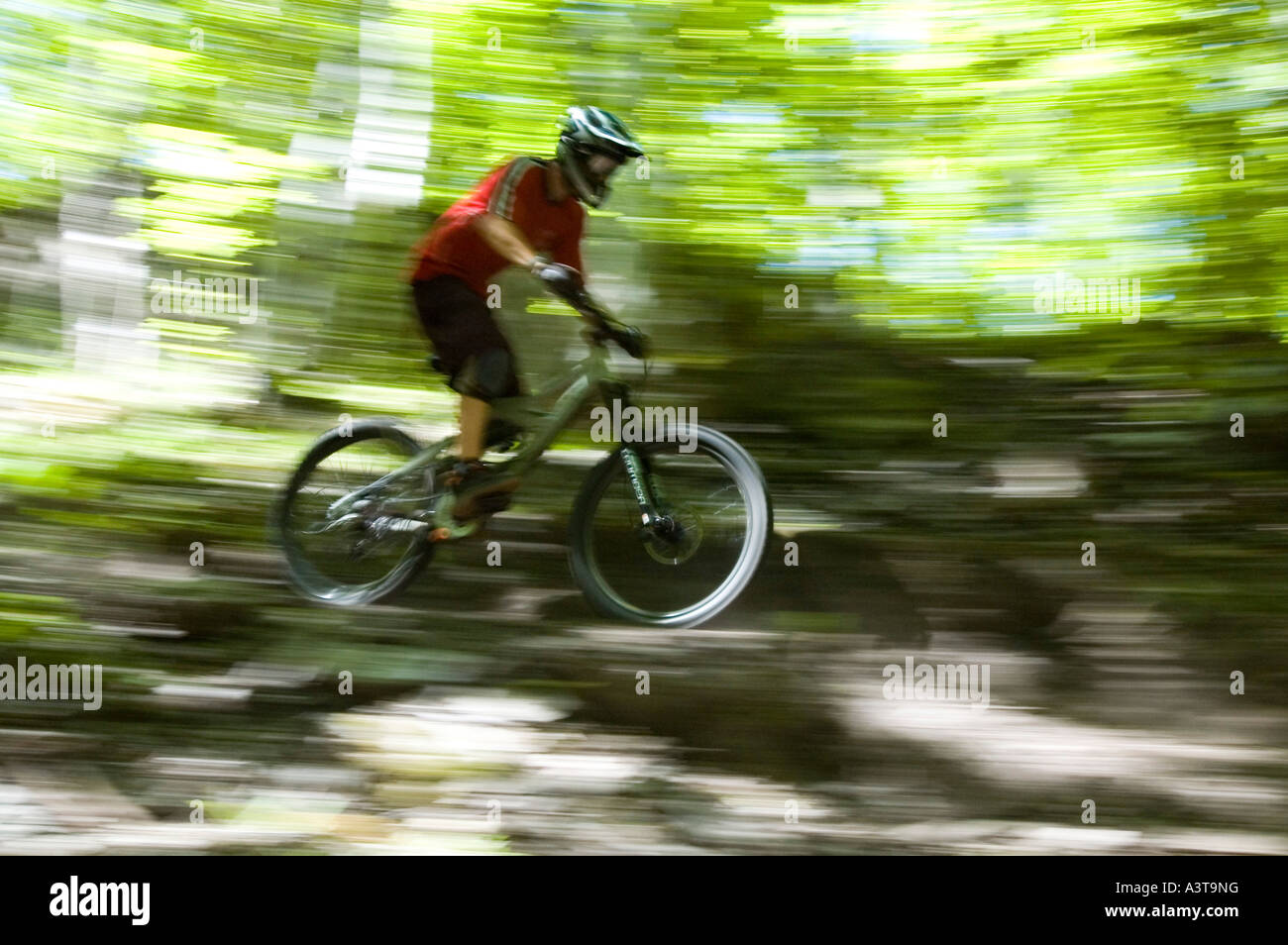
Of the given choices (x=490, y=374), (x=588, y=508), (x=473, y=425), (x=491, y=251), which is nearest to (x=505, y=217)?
(x=491, y=251)

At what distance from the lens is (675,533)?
3.43 meters

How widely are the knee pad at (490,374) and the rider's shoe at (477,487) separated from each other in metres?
0.26

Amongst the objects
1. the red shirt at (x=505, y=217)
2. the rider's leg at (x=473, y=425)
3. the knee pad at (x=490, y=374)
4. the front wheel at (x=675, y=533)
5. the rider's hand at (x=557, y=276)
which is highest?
the red shirt at (x=505, y=217)

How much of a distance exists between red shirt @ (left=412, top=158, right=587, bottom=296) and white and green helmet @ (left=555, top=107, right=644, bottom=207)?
0.08m

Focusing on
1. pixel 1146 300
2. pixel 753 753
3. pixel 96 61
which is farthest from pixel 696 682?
pixel 96 61

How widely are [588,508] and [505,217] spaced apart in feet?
3.53

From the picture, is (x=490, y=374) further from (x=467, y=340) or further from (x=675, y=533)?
(x=675, y=533)

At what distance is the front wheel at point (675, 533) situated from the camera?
133 inches

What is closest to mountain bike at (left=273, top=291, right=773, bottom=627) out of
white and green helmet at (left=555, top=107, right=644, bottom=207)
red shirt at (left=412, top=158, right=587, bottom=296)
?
red shirt at (left=412, top=158, right=587, bottom=296)

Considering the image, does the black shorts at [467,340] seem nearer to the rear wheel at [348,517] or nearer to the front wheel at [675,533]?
the rear wheel at [348,517]

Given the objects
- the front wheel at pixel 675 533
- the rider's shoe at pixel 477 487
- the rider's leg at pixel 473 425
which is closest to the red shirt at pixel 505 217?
the rider's leg at pixel 473 425

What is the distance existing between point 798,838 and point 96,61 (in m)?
4.33

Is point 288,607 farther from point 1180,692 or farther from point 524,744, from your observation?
point 1180,692

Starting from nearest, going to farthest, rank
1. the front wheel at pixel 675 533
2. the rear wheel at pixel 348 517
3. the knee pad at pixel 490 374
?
the front wheel at pixel 675 533 → the knee pad at pixel 490 374 → the rear wheel at pixel 348 517
